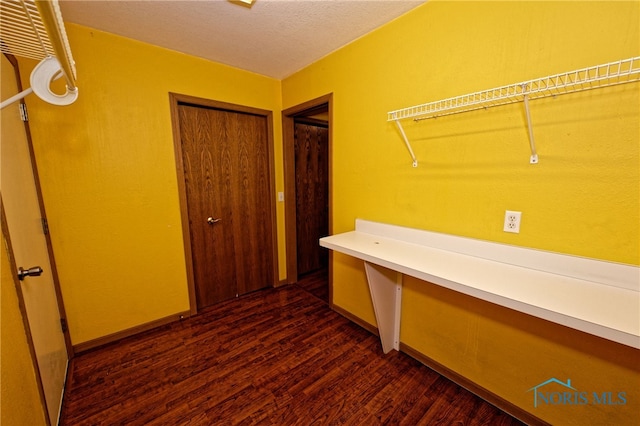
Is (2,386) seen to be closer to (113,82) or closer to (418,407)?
(418,407)

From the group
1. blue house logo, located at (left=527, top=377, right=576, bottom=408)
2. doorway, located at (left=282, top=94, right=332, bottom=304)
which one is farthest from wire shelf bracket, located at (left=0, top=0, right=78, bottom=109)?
blue house logo, located at (left=527, top=377, right=576, bottom=408)

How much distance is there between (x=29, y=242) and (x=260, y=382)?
1557 millimetres

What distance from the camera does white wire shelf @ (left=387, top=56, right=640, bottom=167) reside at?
1.00 meters

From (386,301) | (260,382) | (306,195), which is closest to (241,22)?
(306,195)

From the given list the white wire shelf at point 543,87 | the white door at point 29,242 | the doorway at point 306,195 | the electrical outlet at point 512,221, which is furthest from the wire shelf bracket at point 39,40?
the doorway at point 306,195

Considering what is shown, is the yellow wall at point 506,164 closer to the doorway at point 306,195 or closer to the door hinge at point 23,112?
Result: the doorway at point 306,195

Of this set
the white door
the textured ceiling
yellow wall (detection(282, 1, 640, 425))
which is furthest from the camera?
the textured ceiling

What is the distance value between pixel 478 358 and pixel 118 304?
267cm

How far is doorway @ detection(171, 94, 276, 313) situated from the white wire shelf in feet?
5.28

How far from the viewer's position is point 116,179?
2.05m

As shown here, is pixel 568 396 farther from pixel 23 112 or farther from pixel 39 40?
pixel 23 112

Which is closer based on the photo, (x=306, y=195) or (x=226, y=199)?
(x=226, y=199)

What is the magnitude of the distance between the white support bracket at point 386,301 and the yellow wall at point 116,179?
1750 millimetres

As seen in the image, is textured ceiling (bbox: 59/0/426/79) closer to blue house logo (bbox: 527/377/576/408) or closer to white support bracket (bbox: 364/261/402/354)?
white support bracket (bbox: 364/261/402/354)
